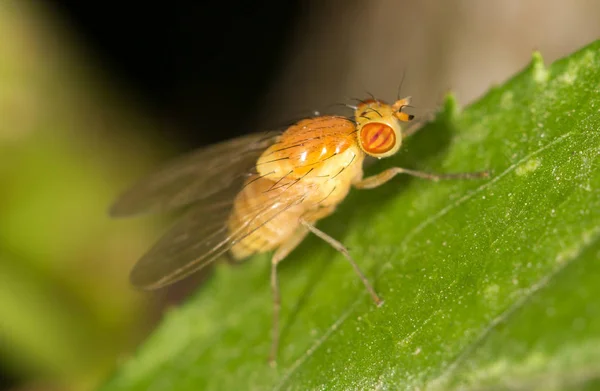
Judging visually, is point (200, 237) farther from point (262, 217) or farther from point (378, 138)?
point (378, 138)

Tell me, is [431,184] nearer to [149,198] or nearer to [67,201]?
[149,198]

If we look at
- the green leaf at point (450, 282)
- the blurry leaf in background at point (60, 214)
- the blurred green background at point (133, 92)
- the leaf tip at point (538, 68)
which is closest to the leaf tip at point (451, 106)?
the green leaf at point (450, 282)

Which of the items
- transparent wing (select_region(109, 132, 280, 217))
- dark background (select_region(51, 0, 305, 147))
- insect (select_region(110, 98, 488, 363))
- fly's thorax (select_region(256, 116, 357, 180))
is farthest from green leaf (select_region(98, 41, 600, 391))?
dark background (select_region(51, 0, 305, 147))

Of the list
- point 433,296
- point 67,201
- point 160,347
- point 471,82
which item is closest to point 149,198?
point 160,347

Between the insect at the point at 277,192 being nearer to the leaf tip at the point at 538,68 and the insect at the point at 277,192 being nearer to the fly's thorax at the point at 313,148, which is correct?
the fly's thorax at the point at 313,148

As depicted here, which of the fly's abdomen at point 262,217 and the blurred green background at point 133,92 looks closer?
the fly's abdomen at point 262,217

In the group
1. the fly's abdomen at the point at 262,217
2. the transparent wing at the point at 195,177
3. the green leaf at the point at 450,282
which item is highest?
the transparent wing at the point at 195,177
